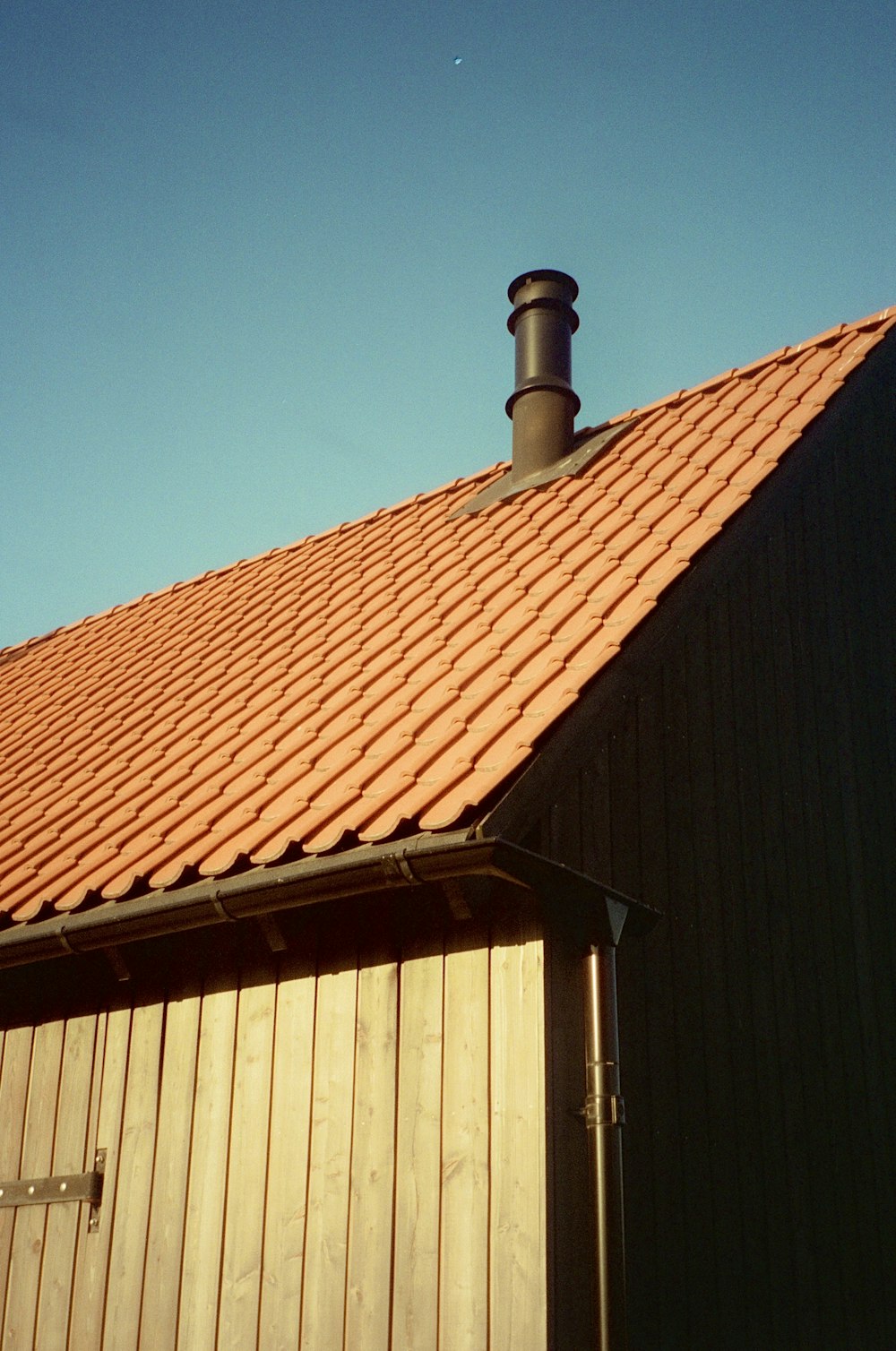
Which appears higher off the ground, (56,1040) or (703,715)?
(703,715)

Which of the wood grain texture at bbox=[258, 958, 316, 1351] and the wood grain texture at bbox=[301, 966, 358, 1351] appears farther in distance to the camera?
the wood grain texture at bbox=[258, 958, 316, 1351]

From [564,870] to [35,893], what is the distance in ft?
8.31

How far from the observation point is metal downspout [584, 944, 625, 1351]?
13.4 feet

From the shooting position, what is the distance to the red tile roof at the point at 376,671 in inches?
193

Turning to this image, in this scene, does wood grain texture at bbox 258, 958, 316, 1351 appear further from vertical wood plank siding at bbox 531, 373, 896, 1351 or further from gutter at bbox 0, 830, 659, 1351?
vertical wood plank siding at bbox 531, 373, 896, 1351

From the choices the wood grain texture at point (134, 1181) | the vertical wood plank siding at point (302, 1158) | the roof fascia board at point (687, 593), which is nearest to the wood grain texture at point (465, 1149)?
the vertical wood plank siding at point (302, 1158)

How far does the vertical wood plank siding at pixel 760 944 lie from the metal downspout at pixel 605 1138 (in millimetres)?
123

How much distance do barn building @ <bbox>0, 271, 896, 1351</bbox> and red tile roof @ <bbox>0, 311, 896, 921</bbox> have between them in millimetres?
31

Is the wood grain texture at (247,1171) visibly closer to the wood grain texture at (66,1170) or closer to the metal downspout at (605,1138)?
the wood grain texture at (66,1170)

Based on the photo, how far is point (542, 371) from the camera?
8.95 meters

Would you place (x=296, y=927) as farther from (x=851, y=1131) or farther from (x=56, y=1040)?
(x=851, y=1131)

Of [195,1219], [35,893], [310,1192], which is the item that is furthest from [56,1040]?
[310,1192]

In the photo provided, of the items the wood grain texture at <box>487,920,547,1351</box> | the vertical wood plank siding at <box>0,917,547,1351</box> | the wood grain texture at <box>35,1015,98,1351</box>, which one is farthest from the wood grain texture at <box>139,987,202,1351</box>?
the wood grain texture at <box>487,920,547,1351</box>

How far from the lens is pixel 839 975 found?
20.0 ft
